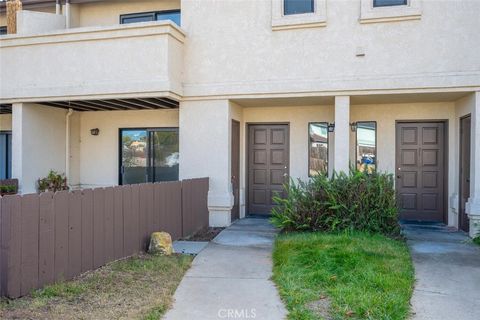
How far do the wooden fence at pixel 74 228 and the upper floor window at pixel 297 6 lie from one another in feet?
14.7

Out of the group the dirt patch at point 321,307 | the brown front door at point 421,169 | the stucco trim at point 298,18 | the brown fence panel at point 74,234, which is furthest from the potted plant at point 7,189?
the brown front door at point 421,169

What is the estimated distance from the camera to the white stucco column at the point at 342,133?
887cm

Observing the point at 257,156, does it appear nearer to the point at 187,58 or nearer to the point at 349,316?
the point at 187,58

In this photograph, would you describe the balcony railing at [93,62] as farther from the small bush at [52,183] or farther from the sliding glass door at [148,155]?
the sliding glass door at [148,155]

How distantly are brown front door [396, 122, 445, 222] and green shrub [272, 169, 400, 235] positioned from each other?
1.98 m

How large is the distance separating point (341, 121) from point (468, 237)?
11.2 ft

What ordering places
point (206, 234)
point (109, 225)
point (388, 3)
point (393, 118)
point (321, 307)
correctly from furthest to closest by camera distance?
point (393, 118), point (206, 234), point (388, 3), point (109, 225), point (321, 307)

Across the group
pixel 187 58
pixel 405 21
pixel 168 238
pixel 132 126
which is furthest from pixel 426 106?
pixel 132 126

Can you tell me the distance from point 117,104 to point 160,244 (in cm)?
478

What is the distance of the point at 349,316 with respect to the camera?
4.40m

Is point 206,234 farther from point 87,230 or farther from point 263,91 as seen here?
point 87,230

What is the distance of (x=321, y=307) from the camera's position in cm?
467

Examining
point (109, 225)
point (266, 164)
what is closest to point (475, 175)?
point (266, 164)

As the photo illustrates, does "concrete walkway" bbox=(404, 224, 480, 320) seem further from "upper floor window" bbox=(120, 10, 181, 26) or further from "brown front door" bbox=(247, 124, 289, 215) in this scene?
"upper floor window" bbox=(120, 10, 181, 26)
